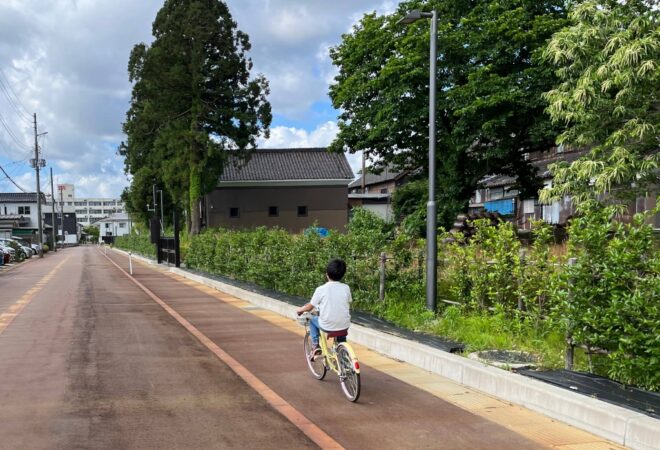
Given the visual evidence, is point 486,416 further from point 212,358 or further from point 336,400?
point 212,358

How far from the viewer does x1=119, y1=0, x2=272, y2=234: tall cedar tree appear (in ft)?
112

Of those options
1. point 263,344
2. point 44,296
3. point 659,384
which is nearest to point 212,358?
point 263,344

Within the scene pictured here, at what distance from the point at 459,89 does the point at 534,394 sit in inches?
802

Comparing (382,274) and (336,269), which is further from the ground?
(336,269)

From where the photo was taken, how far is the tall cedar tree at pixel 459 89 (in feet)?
76.9

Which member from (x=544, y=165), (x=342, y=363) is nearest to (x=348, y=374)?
(x=342, y=363)

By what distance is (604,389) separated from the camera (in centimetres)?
516

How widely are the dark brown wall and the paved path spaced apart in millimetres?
37621

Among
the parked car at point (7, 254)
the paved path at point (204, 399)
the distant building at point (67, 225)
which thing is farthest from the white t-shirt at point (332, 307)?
the distant building at point (67, 225)

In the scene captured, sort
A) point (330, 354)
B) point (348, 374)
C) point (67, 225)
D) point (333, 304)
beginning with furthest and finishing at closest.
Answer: point (67, 225) < point (330, 354) < point (333, 304) < point (348, 374)

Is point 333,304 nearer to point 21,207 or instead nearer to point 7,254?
point 7,254

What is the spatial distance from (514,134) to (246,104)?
17.3 metres

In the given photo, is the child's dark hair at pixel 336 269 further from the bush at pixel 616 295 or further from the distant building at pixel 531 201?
the distant building at pixel 531 201

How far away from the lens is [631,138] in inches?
555
